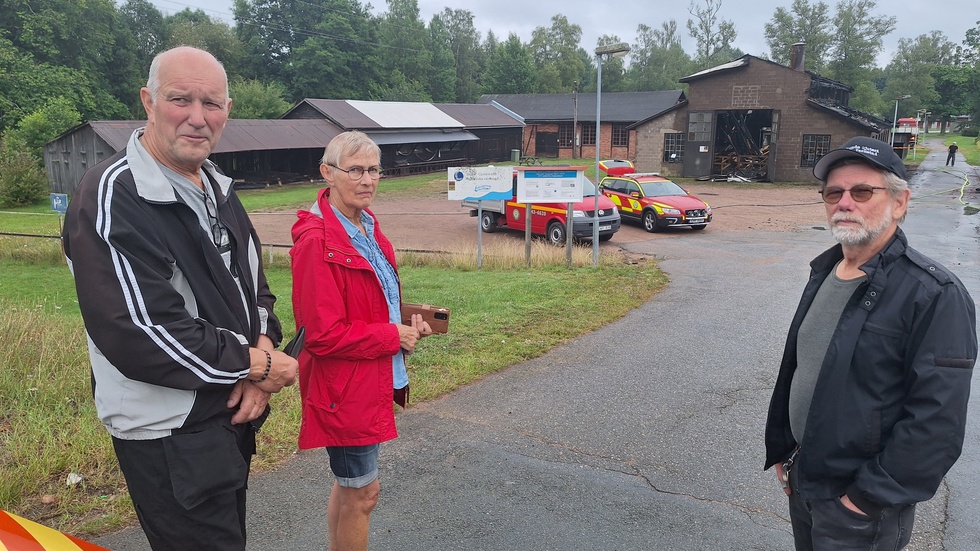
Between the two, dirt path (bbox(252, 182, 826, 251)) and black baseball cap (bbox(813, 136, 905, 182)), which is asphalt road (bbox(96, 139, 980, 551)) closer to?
black baseball cap (bbox(813, 136, 905, 182))

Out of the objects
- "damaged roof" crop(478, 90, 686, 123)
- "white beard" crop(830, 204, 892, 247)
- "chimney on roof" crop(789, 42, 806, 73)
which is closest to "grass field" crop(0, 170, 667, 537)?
"white beard" crop(830, 204, 892, 247)

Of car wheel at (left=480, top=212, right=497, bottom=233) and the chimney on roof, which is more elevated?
the chimney on roof

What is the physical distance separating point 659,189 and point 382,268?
1857cm

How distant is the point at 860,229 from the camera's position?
2406mm

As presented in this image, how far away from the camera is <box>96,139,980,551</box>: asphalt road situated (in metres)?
3.61

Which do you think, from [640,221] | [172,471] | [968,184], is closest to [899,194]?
[172,471]

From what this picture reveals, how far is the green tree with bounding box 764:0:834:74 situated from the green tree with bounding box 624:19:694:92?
580 inches

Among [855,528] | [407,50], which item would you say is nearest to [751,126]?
[855,528]

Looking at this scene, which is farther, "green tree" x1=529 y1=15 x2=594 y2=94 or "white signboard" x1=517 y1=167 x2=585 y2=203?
"green tree" x1=529 y1=15 x2=594 y2=94

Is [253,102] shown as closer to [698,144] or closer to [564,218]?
[698,144]

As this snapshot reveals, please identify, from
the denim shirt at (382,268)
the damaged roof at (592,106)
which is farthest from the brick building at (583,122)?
the denim shirt at (382,268)

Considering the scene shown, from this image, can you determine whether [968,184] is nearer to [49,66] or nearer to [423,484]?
[423,484]

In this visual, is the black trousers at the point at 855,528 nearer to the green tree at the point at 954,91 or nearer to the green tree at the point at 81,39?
the green tree at the point at 81,39

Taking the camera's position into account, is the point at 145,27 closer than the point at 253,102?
No
